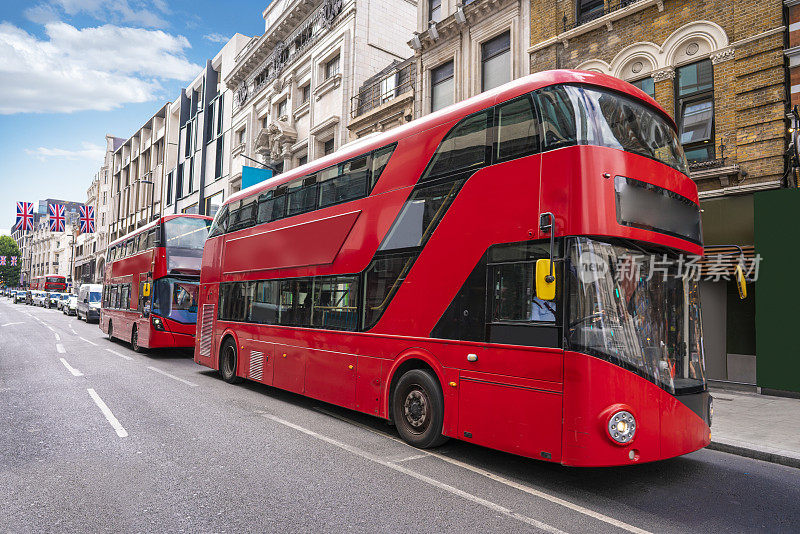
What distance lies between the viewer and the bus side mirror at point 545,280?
15.0ft

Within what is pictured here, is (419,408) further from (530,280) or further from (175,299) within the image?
(175,299)

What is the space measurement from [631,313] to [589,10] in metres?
11.7

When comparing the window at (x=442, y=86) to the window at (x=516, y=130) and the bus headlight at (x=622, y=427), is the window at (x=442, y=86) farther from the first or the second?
the bus headlight at (x=622, y=427)

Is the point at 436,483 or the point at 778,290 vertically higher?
the point at 778,290

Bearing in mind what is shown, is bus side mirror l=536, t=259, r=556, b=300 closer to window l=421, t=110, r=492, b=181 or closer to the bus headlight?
the bus headlight

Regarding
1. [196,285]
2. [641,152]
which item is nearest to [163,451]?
[641,152]

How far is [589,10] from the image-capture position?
44.5ft

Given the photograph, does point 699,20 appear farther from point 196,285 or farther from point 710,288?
point 196,285

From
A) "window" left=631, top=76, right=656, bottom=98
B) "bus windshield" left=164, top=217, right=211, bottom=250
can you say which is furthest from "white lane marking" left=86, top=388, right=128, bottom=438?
"window" left=631, top=76, right=656, bottom=98

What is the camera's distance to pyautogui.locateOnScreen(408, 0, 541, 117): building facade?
1522 centimetres

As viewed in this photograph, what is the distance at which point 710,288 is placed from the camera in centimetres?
1157

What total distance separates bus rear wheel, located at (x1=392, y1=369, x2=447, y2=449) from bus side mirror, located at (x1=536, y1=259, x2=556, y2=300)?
2061mm

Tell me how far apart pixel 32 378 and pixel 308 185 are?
25.1ft

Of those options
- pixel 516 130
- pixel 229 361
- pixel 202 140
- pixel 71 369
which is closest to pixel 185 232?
pixel 71 369
